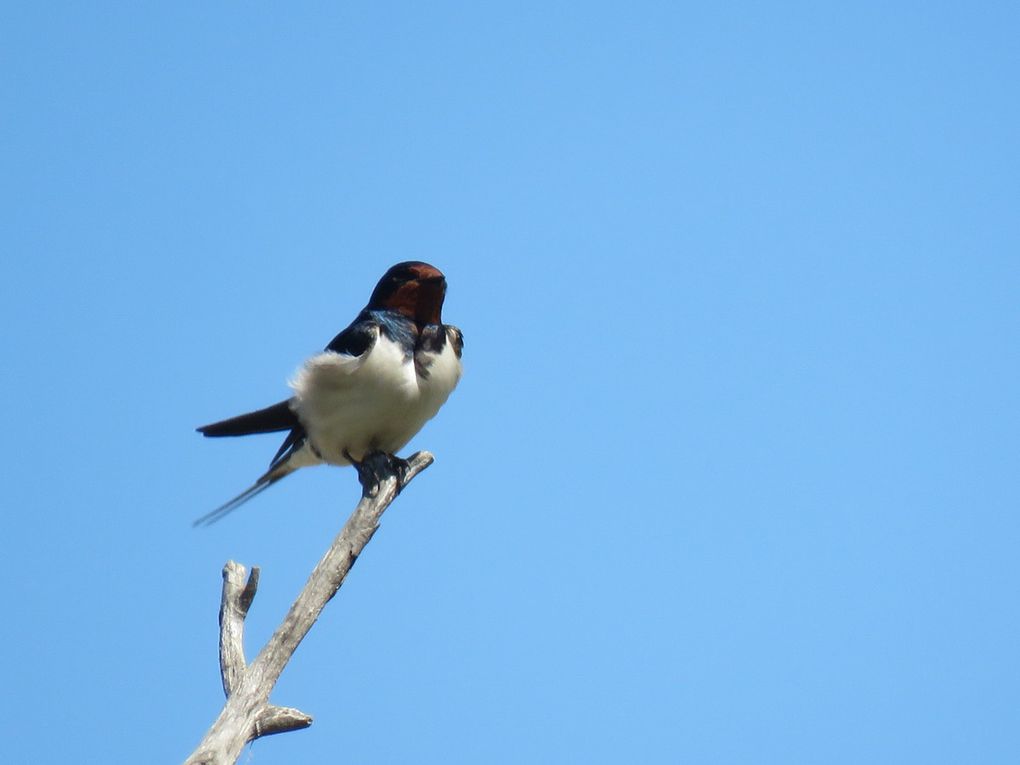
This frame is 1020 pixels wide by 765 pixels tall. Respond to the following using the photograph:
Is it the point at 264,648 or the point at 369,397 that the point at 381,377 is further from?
the point at 264,648

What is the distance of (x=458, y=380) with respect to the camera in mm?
6473

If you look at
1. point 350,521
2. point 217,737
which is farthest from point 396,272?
point 217,737

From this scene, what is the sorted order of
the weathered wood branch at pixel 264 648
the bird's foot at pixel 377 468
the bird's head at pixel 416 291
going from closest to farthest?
the weathered wood branch at pixel 264 648 → the bird's foot at pixel 377 468 → the bird's head at pixel 416 291

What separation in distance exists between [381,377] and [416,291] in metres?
0.49

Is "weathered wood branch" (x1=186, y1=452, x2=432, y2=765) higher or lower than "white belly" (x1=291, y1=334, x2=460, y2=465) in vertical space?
lower

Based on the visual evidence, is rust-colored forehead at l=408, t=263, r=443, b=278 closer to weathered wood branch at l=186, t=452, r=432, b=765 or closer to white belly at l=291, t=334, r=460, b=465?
white belly at l=291, t=334, r=460, b=465

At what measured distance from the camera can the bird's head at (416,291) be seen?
6.36 m

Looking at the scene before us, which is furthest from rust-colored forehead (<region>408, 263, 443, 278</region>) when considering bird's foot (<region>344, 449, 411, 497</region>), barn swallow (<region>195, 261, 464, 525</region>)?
bird's foot (<region>344, 449, 411, 497</region>)

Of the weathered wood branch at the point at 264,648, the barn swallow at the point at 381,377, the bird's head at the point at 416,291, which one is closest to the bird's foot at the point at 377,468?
the barn swallow at the point at 381,377

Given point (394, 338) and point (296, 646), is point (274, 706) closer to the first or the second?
point (296, 646)

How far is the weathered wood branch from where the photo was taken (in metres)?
4.08

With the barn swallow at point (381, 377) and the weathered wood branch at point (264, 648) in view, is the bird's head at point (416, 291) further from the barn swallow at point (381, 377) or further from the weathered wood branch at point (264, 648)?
the weathered wood branch at point (264, 648)

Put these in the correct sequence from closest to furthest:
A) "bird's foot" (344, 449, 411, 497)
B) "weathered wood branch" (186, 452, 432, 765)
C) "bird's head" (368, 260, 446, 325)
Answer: "weathered wood branch" (186, 452, 432, 765), "bird's foot" (344, 449, 411, 497), "bird's head" (368, 260, 446, 325)

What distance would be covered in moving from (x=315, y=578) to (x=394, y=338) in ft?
6.15
